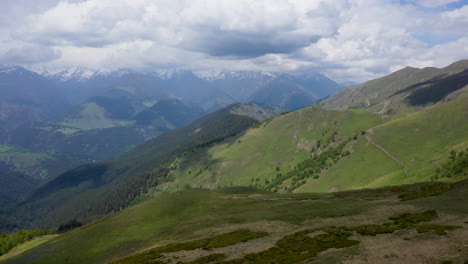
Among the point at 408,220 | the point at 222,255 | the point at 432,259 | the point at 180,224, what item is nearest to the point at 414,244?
the point at 432,259

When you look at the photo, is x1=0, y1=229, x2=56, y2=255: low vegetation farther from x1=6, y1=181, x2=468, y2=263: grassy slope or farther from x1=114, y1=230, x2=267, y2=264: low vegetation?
x1=114, y1=230, x2=267, y2=264: low vegetation

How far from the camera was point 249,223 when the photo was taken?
290 feet

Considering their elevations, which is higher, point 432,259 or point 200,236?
point 432,259

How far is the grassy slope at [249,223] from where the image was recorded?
49.2 meters

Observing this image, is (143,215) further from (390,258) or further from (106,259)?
(390,258)

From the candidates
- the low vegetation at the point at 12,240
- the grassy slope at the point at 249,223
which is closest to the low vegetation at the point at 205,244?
the grassy slope at the point at 249,223

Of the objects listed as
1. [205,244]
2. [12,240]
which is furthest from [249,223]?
[12,240]

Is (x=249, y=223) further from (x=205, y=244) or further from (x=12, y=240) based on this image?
(x=12, y=240)

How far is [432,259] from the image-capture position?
41.0 m

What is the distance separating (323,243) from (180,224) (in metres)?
64.2

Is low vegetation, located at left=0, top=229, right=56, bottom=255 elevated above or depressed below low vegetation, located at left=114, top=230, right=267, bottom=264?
below

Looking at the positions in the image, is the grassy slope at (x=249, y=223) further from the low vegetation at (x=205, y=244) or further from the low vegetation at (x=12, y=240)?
the low vegetation at (x=12, y=240)

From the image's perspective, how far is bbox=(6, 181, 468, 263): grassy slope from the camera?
49188 millimetres

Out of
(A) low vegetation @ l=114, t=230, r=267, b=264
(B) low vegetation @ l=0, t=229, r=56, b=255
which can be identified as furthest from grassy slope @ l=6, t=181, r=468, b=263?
(B) low vegetation @ l=0, t=229, r=56, b=255
